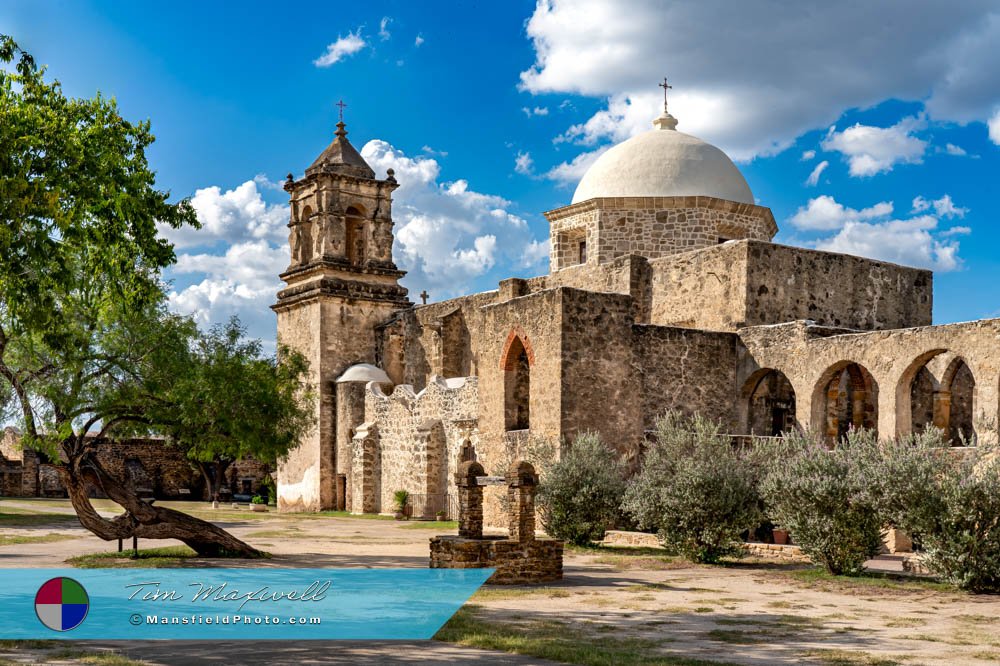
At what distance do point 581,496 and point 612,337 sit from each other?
3790 mm

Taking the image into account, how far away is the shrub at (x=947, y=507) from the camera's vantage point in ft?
41.9

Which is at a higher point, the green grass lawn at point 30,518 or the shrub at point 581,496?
the shrub at point 581,496

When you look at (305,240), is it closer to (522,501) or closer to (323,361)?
(323,361)

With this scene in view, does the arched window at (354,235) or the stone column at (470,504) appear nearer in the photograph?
the stone column at (470,504)

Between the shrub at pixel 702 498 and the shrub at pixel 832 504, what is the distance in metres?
0.92

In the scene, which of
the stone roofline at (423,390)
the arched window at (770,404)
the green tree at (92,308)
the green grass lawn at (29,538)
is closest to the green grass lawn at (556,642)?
the green tree at (92,308)

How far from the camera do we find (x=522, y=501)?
44.7 feet

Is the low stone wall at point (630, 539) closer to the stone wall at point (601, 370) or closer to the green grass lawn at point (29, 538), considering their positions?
the stone wall at point (601, 370)

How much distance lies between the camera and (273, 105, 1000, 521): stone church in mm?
20062

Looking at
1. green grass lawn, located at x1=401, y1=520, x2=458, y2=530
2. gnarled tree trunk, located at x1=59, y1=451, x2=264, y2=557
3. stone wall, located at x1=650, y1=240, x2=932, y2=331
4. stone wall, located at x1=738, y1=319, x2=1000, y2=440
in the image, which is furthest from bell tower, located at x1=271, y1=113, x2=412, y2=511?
gnarled tree trunk, located at x1=59, y1=451, x2=264, y2=557

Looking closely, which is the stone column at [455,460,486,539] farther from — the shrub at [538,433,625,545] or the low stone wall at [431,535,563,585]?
the shrub at [538,433,625,545]

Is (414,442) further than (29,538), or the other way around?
Answer: (414,442)

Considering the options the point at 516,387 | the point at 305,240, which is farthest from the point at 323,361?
the point at 516,387

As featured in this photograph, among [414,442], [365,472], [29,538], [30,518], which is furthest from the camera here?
[365,472]
